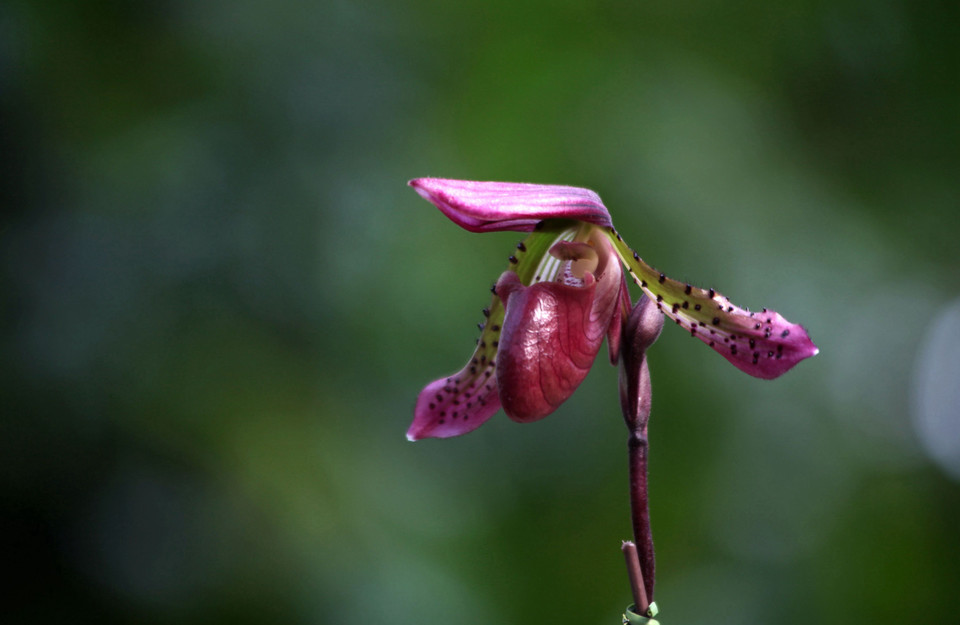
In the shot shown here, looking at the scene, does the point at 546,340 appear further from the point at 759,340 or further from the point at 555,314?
the point at 759,340

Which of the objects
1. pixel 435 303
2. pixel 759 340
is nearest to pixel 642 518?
pixel 759 340

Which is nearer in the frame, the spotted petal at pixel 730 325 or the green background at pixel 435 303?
the spotted petal at pixel 730 325

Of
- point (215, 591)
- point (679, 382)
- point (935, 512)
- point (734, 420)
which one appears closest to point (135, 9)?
point (215, 591)

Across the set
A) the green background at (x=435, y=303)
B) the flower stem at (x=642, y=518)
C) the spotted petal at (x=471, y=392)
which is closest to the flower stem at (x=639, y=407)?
the flower stem at (x=642, y=518)

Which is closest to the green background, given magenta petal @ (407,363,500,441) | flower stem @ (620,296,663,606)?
magenta petal @ (407,363,500,441)

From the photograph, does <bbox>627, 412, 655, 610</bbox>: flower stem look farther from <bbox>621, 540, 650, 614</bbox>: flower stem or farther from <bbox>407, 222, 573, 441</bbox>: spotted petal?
<bbox>407, 222, 573, 441</bbox>: spotted petal

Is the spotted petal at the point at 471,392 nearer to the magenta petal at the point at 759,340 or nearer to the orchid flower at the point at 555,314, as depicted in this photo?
the orchid flower at the point at 555,314
